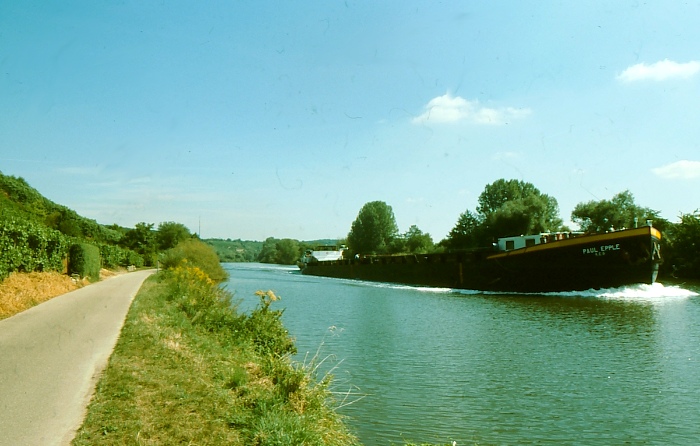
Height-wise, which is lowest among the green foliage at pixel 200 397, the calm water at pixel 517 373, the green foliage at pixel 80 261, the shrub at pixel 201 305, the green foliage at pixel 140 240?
the calm water at pixel 517 373

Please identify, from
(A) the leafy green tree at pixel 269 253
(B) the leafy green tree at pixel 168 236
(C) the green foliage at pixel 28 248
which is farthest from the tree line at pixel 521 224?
(A) the leafy green tree at pixel 269 253

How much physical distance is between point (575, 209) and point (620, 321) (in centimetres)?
4183

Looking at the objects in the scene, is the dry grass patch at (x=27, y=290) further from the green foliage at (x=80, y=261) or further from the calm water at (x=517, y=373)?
the calm water at (x=517, y=373)

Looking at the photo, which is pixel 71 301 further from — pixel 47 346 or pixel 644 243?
pixel 644 243

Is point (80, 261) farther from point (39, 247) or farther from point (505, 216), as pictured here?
point (505, 216)

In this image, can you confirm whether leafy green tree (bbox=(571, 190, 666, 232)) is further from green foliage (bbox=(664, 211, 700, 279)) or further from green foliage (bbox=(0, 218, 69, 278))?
green foliage (bbox=(0, 218, 69, 278))

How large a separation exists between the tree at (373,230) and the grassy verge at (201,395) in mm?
73551

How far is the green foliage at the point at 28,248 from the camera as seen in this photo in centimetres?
1376

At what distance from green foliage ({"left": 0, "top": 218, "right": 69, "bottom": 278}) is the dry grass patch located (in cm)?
34

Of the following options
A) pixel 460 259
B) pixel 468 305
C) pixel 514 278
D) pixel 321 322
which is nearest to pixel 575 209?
pixel 460 259

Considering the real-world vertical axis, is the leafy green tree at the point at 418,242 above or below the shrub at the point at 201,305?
above

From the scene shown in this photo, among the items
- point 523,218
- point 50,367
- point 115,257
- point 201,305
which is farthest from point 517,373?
point 523,218

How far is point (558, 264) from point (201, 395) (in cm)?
2681

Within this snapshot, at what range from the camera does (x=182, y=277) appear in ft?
59.0
